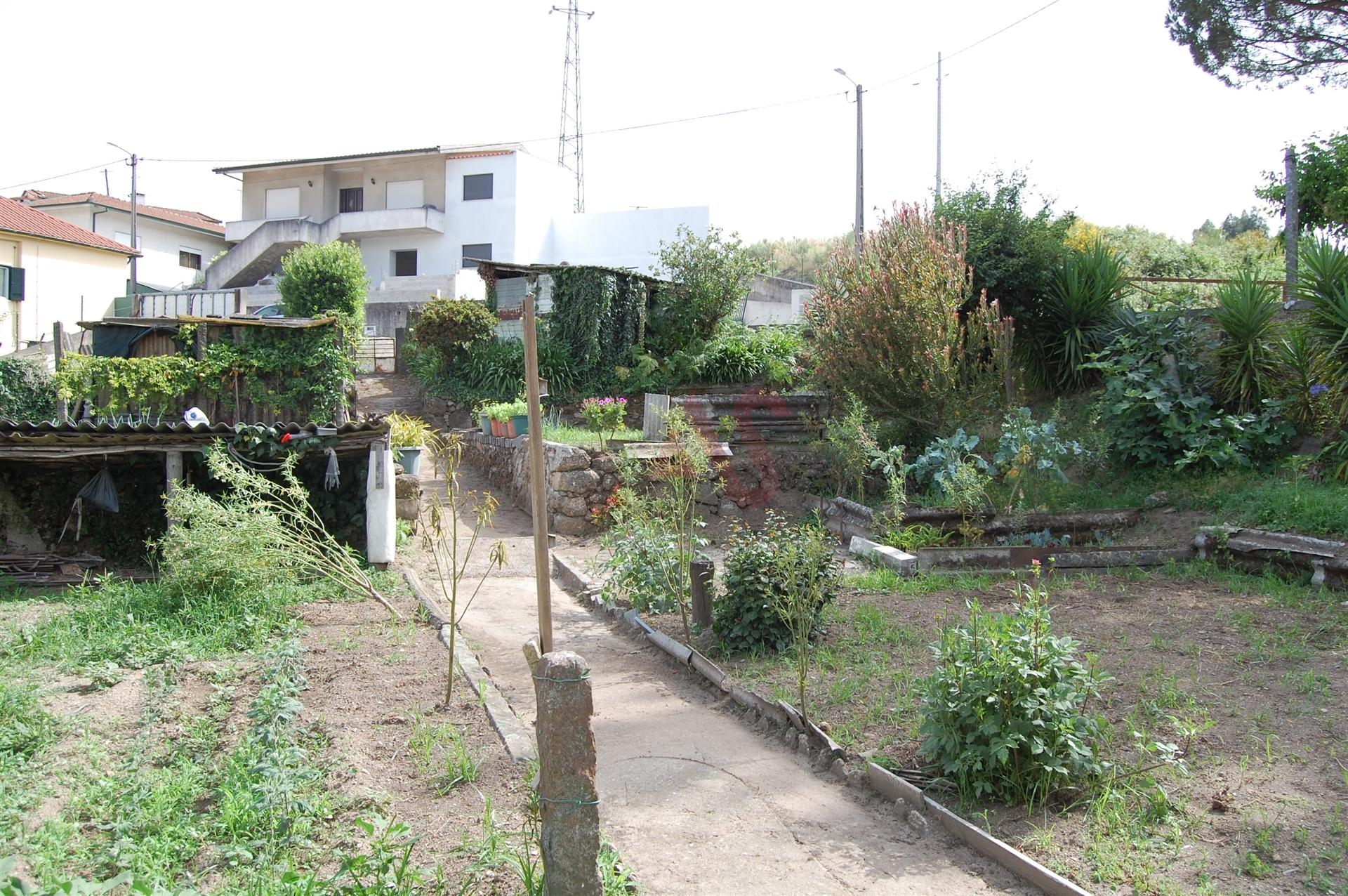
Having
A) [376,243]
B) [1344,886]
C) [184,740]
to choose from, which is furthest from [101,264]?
[1344,886]

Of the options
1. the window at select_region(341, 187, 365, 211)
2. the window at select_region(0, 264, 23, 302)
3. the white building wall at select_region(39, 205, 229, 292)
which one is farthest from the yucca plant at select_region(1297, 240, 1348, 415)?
the white building wall at select_region(39, 205, 229, 292)

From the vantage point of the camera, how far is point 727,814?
4.62m

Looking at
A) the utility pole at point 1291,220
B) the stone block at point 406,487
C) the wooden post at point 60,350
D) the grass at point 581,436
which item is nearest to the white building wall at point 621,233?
the grass at point 581,436

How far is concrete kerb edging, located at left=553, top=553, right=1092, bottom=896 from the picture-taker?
151 inches

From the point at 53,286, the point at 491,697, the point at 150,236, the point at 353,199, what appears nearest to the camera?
the point at 491,697

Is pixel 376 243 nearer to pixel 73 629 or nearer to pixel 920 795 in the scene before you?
pixel 73 629

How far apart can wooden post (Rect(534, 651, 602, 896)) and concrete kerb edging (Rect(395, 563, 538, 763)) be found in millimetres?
1670

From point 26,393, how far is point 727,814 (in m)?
22.4

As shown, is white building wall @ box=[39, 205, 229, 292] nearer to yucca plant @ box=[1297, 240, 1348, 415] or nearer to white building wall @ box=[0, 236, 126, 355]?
white building wall @ box=[0, 236, 126, 355]

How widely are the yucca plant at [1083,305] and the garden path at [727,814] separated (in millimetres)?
9283

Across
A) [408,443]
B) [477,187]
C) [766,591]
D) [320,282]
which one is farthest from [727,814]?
[477,187]

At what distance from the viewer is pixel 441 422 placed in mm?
20109

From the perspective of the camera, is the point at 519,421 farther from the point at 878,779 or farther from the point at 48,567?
the point at 878,779

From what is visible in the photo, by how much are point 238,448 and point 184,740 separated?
547 centimetres
